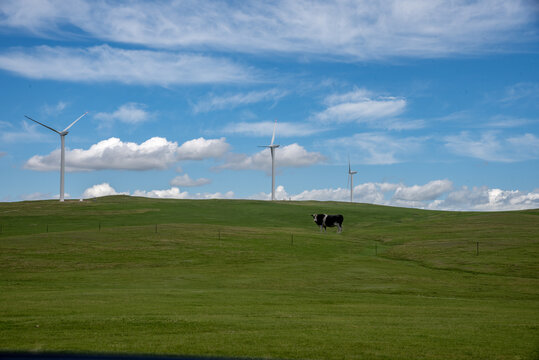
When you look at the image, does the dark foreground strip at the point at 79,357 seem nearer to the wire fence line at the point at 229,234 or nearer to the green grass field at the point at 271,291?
the green grass field at the point at 271,291

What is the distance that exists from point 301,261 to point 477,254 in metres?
14.9

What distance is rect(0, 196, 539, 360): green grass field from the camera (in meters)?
14.0

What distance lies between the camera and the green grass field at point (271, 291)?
46.1 ft

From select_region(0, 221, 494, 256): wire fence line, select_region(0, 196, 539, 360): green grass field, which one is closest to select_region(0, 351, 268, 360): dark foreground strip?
select_region(0, 196, 539, 360): green grass field

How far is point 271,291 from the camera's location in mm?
28219

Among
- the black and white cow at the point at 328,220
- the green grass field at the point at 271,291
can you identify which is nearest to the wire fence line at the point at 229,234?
the green grass field at the point at 271,291

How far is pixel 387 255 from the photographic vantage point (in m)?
46.6

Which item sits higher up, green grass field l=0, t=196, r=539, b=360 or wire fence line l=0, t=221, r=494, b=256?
wire fence line l=0, t=221, r=494, b=256

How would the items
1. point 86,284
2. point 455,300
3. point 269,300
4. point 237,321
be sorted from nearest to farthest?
point 237,321 → point 269,300 → point 455,300 → point 86,284

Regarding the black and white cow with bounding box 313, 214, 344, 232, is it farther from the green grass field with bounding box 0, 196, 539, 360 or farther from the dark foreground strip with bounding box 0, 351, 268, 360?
the dark foreground strip with bounding box 0, 351, 268, 360

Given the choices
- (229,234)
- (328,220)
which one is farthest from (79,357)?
(328,220)

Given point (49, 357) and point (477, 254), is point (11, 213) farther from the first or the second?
point (49, 357)

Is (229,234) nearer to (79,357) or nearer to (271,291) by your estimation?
(271,291)

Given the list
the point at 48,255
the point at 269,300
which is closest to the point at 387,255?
the point at 269,300
